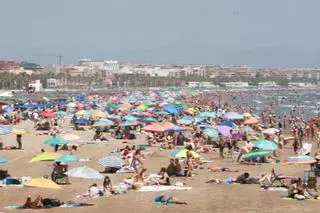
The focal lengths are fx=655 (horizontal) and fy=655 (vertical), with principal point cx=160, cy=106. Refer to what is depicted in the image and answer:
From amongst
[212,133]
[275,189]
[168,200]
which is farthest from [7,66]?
[168,200]

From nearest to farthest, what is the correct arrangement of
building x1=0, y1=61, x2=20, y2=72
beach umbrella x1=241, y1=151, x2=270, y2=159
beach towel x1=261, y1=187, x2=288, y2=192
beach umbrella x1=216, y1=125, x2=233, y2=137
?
beach towel x1=261, y1=187, x2=288, y2=192, beach umbrella x1=241, y1=151, x2=270, y2=159, beach umbrella x1=216, y1=125, x2=233, y2=137, building x1=0, y1=61, x2=20, y2=72

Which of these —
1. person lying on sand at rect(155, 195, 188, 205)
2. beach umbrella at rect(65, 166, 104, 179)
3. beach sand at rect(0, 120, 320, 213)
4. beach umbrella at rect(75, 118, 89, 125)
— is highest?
beach umbrella at rect(65, 166, 104, 179)

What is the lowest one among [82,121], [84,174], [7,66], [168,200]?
[82,121]

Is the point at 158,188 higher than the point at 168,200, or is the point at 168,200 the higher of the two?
the point at 168,200

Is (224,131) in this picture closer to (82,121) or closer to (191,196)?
(191,196)

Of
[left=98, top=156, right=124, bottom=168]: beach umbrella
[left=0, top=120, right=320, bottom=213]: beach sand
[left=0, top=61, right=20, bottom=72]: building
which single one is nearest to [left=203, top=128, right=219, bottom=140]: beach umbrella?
[left=0, top=120, right=320, bottom=213]: beach sand

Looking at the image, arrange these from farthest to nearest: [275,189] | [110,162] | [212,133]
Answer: [212,133], [110,162], [275,189]

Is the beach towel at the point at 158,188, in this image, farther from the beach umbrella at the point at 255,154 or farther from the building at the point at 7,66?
the building at the point at 7,66

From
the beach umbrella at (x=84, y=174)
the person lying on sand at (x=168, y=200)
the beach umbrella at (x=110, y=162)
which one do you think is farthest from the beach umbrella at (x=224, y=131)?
the person lying on sand at (x=168, y=200)

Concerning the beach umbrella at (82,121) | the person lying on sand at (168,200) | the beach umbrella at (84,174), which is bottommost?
the beach umbrella at (82,121)

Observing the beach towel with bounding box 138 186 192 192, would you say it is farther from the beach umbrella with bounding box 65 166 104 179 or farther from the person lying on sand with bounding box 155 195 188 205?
the person lying on sand with bounding box 155 195 188 205

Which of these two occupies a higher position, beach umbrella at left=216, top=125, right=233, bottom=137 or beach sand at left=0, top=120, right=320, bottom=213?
beach umbrella at left=216, top=125, right=233, bottom=137

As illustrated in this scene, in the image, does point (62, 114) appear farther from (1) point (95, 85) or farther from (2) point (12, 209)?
(1) point (95, 85)

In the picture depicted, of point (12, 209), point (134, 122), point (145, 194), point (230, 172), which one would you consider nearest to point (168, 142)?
point (134, 122)
